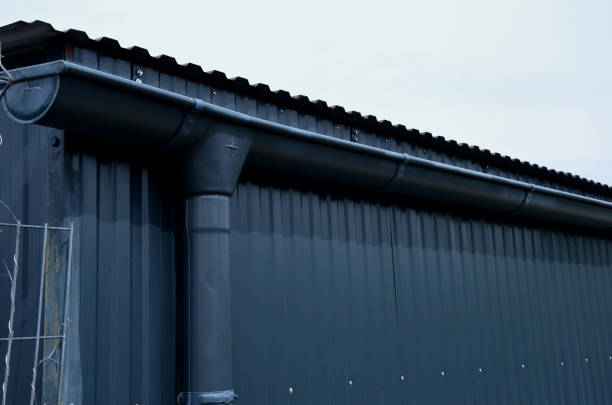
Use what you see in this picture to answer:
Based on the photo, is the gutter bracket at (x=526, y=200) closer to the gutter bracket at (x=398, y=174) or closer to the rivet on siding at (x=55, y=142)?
the gutter bracket at (x=398, y=174)

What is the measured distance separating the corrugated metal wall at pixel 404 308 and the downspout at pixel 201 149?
383 millimetres

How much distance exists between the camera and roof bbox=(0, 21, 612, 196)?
169 inches

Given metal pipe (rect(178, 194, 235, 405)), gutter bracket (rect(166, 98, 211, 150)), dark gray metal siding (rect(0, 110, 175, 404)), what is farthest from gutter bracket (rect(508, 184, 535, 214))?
dark gray metal siding (rect(0, 110, 175, 404))

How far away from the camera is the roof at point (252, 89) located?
14.1 feet

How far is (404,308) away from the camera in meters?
6.55

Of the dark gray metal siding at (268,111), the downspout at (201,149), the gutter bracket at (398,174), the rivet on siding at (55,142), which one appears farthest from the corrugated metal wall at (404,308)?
the rivet on siding at (55,142)

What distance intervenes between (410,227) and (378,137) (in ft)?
3.04

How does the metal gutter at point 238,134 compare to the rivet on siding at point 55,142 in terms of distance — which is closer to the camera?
the metal gutter at point 238,134

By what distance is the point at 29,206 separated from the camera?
436 cm

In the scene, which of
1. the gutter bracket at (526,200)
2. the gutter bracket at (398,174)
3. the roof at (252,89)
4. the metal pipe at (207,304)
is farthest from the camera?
the gutter bracket at (526,200)

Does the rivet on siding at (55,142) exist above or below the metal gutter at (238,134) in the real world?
below

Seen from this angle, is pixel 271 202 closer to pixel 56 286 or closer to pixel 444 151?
pixel 56 286

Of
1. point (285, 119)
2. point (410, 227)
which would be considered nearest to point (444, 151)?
point (410, 227)

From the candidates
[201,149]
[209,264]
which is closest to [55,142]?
[201,149]
